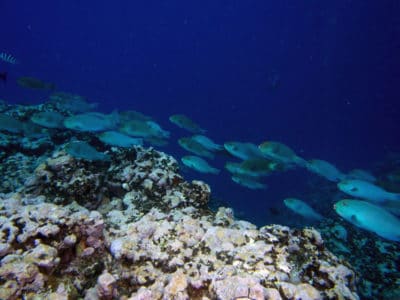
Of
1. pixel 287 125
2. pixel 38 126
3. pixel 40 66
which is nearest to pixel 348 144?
pixel 287 125

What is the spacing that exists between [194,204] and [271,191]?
27.2 metres

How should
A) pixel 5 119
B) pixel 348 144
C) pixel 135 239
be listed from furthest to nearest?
pixel 348 144, pixel 5 119, pixel 135 239

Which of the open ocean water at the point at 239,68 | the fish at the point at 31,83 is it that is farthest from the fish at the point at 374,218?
the open ocean water at the point at 239,68

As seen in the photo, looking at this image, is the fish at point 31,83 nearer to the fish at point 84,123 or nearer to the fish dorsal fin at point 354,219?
the fish at point 84,123

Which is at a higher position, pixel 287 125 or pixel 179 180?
pixel 179 180

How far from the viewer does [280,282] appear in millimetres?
2074

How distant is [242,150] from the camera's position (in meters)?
9.15

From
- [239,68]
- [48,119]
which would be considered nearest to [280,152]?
[48,119]

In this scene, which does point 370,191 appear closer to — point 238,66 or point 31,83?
point 31,83

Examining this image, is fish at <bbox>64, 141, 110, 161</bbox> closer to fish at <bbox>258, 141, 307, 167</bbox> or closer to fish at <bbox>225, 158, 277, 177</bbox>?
fish at <bbox>225, 158, 277, 177</bbox>

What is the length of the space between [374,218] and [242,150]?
4.70 metres

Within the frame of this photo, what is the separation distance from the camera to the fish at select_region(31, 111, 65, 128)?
612cm

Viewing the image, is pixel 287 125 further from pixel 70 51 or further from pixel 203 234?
pixel 70 51

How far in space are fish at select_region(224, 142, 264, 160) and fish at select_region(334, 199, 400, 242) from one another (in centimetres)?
423
